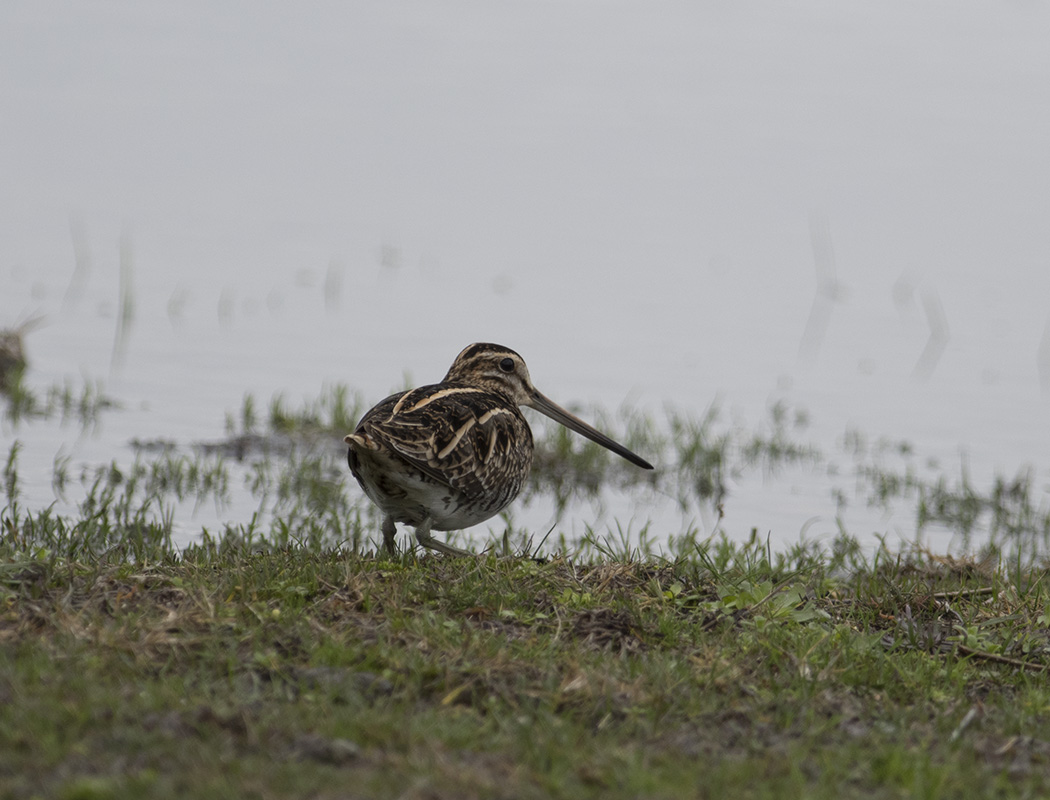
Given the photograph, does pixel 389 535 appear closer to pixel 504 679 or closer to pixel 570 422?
pixel 570 422

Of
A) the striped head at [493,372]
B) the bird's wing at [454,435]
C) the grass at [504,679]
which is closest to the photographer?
the grass at [504,679]

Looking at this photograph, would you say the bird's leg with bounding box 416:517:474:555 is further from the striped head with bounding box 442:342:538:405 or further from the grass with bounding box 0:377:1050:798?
the striped head with bounding box 442:342:538:405

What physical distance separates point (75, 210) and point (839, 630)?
17.3 meters

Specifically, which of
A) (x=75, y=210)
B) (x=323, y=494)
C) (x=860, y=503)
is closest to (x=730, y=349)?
(x=860, y=503)

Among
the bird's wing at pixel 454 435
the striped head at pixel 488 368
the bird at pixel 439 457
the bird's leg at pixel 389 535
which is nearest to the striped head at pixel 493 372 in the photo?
the striped head at pixel 488 368

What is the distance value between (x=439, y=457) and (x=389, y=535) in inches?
22.6

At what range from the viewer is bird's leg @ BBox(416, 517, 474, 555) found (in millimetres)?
6102

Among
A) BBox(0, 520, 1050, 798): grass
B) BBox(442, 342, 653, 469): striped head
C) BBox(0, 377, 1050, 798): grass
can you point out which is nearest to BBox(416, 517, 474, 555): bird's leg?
BBox(0, 377, 1050, 798): grass

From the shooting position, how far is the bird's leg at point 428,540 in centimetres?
610

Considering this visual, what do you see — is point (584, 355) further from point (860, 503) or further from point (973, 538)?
point (973, 538)

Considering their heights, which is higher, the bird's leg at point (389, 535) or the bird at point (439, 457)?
the bird at point (439, 457)

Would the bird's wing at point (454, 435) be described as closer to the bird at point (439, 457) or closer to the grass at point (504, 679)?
the bird at point (439, 457)

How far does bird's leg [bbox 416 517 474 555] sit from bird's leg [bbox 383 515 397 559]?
0.11 metres

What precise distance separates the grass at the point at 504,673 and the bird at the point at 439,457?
0.29 metres
